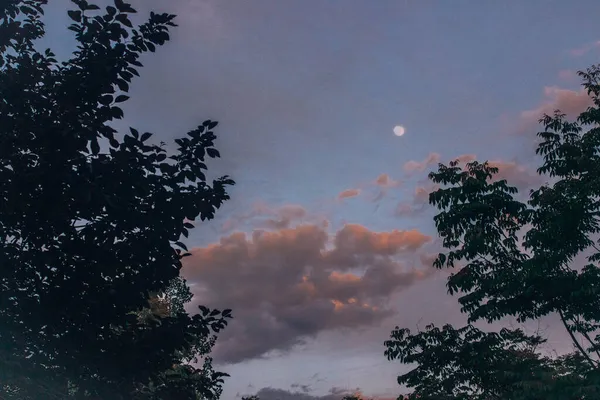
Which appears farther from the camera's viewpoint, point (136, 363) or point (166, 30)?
point (166, 30)

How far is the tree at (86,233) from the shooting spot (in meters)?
6.56

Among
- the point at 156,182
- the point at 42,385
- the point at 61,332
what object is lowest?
the point at 42,385

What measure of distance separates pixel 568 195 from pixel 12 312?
46.9 ft

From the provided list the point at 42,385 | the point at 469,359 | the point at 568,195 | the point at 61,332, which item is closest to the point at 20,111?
the point at 61,332

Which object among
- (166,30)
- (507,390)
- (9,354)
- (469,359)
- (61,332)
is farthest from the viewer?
(469,359)

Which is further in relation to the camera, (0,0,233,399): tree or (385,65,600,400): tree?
(385,65,600,400): tree

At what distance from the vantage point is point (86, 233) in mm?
6770

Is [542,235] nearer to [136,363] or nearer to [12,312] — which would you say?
[136,363]

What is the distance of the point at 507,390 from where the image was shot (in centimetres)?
2000

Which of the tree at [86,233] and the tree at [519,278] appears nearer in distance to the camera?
the tree at [86,233]

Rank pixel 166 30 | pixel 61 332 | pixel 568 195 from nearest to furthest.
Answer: pixel 61 332, pixel 166 30, pixel 568 195

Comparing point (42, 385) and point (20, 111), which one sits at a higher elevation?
point (20, 111)

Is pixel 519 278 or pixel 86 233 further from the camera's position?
pixel 519 278

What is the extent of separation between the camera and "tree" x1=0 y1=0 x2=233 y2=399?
6559 millimetres
